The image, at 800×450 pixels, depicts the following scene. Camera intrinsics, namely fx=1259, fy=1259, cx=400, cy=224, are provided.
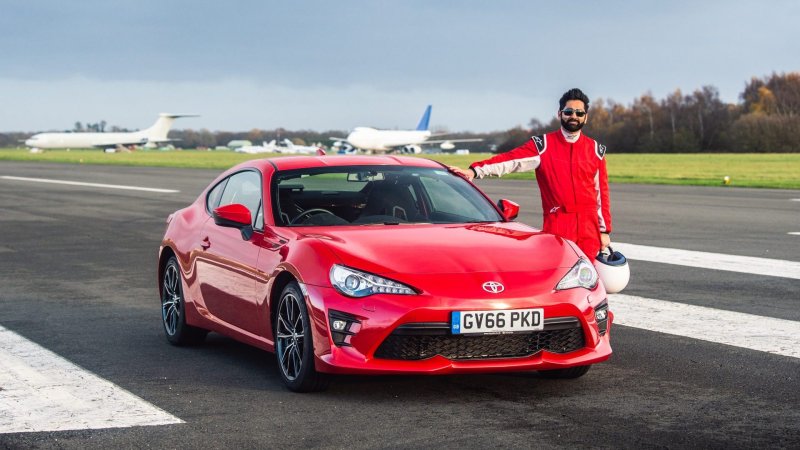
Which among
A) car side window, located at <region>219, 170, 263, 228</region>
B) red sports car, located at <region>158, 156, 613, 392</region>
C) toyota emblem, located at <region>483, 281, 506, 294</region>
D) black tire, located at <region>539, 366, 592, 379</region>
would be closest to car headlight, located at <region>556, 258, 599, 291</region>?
red sports car, located at <region>158, 156, 613, 392</region>

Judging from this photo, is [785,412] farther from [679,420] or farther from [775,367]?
[775,367]

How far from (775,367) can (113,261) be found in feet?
29.8

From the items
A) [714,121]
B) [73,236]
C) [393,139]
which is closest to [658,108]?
[714,121]

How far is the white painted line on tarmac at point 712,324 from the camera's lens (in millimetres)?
8352

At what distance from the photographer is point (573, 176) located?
8.22m

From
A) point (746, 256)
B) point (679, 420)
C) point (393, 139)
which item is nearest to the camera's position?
point (679, 420)

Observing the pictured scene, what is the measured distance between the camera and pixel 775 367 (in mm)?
7422

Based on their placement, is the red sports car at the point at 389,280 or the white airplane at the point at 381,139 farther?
the white airplane at the point at 381,139

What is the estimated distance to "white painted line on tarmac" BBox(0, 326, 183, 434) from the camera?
6.07 m

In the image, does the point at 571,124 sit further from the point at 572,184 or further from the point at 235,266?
the point at 235,266

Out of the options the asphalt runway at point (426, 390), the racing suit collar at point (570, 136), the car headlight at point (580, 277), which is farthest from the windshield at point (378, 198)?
the car headlight at point (580, 277)

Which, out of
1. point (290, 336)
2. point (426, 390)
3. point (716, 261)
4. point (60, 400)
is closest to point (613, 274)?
point (426, 390)

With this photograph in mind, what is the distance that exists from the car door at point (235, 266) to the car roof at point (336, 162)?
169 mm

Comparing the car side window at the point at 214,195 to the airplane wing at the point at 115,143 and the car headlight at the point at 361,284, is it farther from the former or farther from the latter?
the airplane wing at the point at 115,143
